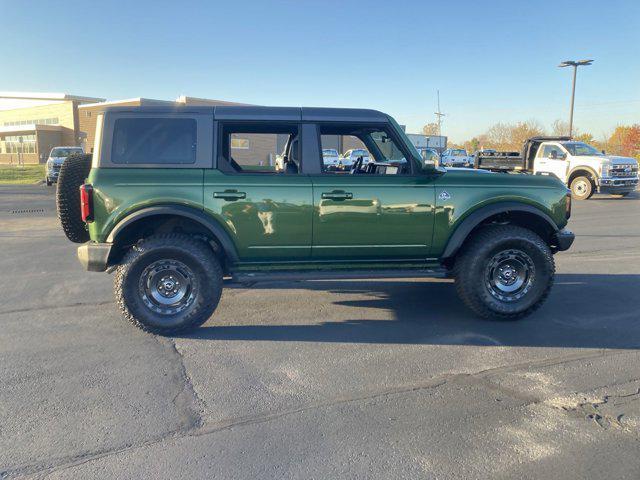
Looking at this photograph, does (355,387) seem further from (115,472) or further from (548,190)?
(548,190)

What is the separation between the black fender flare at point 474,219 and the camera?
492 cm

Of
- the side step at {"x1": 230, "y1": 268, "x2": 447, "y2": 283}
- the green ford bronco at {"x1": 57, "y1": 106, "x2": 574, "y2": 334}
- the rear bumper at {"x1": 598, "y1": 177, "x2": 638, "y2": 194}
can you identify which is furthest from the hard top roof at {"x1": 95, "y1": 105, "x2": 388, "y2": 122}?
the rear bumper at {"x1": 598, "y1": 177, "x2": 638, "y2": 194}

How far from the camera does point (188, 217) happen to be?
457cm

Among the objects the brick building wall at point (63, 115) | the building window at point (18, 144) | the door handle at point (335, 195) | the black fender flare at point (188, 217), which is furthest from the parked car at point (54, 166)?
the building window at point (18, 144)

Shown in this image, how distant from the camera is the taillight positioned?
4422 millimetres

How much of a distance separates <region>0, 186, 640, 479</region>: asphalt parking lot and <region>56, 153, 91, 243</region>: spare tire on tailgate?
3.08ft

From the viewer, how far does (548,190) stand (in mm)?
5121

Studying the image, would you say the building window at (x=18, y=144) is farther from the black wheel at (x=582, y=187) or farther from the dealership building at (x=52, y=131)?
the black wheel at (x=582, y=187)

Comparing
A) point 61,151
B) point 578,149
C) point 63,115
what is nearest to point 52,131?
point 63,115

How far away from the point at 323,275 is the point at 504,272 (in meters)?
1.90

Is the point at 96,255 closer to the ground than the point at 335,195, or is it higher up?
closer to the ground

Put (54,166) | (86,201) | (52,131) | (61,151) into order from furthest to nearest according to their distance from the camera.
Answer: (52,131) → (61,151) → (54,166) → (86,201)

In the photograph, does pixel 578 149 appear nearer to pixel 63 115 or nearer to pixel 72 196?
pixel 72 196

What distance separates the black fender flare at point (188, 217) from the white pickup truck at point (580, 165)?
44.9 ft
